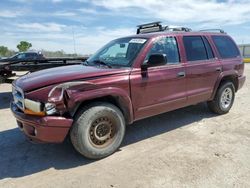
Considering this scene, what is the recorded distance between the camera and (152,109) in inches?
179

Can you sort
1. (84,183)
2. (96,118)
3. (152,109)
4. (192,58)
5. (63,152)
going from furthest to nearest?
1. (192,58)
2. (152,109)
3. (63,152)
4. (96,118)
5. (84,183)

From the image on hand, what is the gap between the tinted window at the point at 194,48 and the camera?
5.13m

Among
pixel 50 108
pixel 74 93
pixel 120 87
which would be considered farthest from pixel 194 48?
pixel 50 108

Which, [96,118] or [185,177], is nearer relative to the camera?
[185,177]

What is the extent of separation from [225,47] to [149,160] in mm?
3620

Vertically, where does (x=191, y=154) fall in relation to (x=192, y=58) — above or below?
below

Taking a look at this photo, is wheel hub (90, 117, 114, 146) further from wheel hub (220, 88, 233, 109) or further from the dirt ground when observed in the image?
wheel hub (220, 88, 233, 109)

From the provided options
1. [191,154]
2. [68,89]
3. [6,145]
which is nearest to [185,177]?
[191,154]

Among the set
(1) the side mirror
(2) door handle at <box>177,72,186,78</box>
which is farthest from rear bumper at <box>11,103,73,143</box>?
(2) door handle at <box>177,72,186,78</box>

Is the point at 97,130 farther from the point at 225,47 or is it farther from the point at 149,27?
the point at 225,47

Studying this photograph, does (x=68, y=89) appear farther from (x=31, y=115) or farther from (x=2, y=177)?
(x=2, y=177)

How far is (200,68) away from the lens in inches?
206

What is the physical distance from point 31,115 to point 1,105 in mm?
4741

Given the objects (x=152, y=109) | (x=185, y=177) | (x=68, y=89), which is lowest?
(x=185, y=177)
